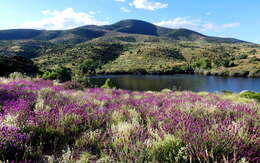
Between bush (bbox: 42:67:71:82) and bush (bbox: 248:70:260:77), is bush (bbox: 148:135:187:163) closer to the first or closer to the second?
bush (bbox: 42:67:71:82)

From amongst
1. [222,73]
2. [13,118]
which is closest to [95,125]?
[13,118]

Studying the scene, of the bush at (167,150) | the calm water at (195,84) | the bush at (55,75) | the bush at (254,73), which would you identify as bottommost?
the calm water at (195,84)

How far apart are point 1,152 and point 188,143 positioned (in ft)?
7.24

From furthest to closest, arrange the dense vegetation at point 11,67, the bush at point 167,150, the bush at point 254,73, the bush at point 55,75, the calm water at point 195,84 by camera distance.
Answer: the bush at point 254,73 < the calm water at point 195,84 < the dense vegetation at point 11,67 < the bush at point 55,75 < the bush at point 167,150

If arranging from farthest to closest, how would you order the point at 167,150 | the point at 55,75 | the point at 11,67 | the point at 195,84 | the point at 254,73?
the point at 254,73
the point at 195,84
the point at 11,67
the point at 55,75
the point at 167,150

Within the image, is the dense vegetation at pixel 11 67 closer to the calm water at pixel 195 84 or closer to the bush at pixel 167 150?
the calm water at pixel 195 84

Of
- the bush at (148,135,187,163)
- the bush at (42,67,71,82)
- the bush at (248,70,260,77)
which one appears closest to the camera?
the bush at (148,135,187,163)

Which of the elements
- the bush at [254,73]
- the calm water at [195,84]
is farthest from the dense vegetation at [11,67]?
the bush at [254,73]

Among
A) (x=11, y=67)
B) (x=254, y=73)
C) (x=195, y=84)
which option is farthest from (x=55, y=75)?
(x=254, y=73)

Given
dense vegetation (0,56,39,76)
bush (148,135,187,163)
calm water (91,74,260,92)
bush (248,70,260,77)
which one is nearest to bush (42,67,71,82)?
dense vegetation (0,56,39,76)

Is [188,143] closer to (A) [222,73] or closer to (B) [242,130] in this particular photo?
(B) [242,130]

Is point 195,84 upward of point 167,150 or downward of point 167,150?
downward

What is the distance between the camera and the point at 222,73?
100250 millimetres

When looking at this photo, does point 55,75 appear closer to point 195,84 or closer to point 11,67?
point 11,67
